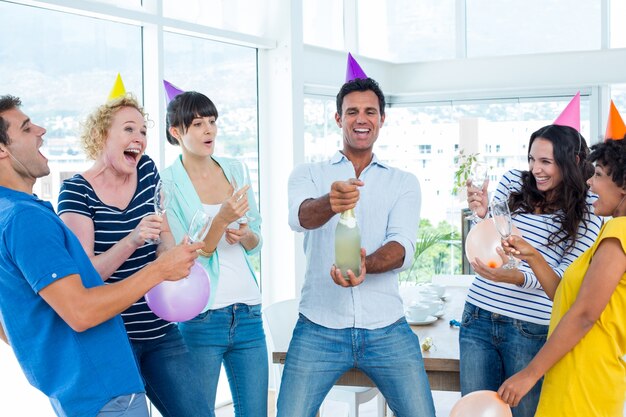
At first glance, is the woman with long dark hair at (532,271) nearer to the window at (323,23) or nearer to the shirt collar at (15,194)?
the shirt collar at (15,194)

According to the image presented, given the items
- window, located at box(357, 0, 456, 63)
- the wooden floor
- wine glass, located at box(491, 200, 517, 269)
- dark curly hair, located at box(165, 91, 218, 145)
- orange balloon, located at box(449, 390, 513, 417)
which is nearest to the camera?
orange balloon, located at box(449, 390, 513, 417)

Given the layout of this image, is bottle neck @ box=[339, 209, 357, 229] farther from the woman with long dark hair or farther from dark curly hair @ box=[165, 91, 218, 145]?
dark curly hair @ box=[165, 91, 218, 145]

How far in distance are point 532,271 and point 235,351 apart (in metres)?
0.98

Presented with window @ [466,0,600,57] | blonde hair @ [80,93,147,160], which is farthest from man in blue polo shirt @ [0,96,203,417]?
window @ [466,0,600,57]

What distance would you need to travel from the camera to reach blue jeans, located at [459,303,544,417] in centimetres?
219

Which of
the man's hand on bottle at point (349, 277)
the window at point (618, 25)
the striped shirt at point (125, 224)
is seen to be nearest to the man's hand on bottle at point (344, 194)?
the man's hand on bottle at point (349, 277)

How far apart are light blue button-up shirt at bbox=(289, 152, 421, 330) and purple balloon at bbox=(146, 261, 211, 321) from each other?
347mm

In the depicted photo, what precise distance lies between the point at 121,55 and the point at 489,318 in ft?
7.84

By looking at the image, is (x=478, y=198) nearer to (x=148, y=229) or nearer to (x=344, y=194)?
(x=344, y=194)

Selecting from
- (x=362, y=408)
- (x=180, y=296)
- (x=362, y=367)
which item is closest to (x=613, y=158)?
(x=362, y=367)

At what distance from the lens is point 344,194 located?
6.39 ft

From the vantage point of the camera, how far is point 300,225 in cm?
217

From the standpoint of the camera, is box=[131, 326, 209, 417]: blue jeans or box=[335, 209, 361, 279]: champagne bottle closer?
box=[335, 209, 361, 279]: champagne bottle

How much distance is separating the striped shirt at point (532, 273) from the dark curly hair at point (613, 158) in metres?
0.33
